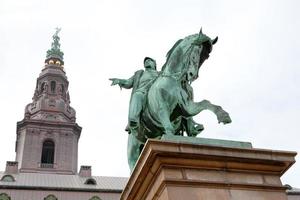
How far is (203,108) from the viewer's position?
8398 mm

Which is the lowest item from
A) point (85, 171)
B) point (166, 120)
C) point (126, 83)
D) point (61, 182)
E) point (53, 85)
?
point (166, 120)

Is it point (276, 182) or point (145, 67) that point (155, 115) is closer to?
point (145, 67)

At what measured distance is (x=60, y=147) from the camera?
71750mm

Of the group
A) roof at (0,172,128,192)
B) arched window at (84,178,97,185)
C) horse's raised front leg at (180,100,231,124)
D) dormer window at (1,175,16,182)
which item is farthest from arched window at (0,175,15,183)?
horse's raised front leg at (180,100,231,124)

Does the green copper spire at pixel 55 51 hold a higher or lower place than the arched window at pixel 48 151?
higher

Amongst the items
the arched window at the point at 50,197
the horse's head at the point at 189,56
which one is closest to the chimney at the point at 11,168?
the arched window at the point at 50,197

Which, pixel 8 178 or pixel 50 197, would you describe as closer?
pixel 50 197

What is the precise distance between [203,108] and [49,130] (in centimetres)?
6727

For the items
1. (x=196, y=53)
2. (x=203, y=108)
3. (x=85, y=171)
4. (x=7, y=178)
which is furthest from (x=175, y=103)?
(x=85, y=171)

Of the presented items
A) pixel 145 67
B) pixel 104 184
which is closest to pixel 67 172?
pixel 104 184

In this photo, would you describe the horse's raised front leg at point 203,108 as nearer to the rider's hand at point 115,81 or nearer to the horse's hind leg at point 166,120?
the horse's hind leg at point 166,120

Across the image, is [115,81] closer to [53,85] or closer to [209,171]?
[209,171]

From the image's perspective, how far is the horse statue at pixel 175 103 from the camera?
26.7 ft

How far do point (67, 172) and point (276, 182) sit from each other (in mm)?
62466
